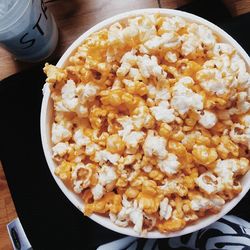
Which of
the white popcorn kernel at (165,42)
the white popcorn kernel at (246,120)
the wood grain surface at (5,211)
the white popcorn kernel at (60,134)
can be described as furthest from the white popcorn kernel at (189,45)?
the wood grain surface at (5,211)

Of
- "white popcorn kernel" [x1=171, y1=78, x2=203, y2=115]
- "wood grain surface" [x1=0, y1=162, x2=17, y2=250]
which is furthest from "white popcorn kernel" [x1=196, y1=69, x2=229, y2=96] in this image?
"wood grain surface" [x1=0, y1=162, x2=17, y2=250]

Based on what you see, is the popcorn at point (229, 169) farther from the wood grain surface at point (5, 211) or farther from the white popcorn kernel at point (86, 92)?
the wood grain surface at point (5, 211)

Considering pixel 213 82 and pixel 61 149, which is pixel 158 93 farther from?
pixel 61 149

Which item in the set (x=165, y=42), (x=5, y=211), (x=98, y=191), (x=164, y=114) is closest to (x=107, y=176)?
(x=98, y=191)

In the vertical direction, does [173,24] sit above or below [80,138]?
above

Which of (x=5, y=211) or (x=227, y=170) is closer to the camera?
(x=227, y=170)

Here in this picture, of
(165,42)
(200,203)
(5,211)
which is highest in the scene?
(165,42)
